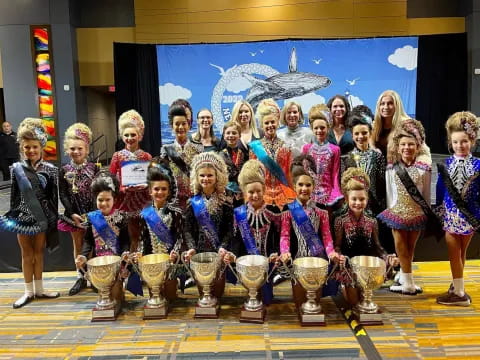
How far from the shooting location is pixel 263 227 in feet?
7.13

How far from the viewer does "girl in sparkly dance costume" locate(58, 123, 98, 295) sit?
2459mm

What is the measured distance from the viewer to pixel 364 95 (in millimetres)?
7453

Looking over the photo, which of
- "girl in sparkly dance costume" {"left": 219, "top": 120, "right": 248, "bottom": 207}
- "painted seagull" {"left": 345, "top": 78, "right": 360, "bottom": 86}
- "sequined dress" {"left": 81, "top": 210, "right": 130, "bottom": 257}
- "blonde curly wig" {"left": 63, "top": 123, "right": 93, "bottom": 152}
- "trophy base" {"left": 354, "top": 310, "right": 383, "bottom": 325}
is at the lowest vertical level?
"trophy base" {"left": 354, "top": 310, "right": 383, "bottom": 325}

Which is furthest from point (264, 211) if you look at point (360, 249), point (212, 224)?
point (360, 249)

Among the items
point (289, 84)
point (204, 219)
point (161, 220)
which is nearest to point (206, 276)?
point (204, 219)

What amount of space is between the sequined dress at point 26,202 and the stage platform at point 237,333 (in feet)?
1.57

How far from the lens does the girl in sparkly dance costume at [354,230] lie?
212 cm

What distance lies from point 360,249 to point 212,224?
32.3 inches

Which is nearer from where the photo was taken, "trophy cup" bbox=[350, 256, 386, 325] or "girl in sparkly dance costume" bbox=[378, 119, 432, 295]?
"trophy cup" bbox=[350, 256, 386, 325]

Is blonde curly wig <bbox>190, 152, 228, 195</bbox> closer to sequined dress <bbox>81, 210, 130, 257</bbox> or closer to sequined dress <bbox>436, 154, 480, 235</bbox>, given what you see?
sequined dress <bbox>81, 210, 130, 257</bbox>

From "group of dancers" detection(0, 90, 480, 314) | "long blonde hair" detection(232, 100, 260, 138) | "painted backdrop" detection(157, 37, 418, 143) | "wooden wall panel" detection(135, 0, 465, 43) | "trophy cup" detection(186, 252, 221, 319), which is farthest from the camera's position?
"wooden wall panel" detection(135, 0, 465, 43)

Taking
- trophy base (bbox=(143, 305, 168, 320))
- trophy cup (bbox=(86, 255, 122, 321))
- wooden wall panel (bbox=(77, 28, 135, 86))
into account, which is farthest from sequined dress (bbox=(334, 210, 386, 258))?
wooden wall panel (bbox=(77, 28, 135, 86))

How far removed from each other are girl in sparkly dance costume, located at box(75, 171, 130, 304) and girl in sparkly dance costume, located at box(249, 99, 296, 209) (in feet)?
2.92

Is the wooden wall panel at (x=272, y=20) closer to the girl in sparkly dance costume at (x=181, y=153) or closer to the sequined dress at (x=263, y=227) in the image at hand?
the girl in sparkly dance costume at (x=181, y=153)
